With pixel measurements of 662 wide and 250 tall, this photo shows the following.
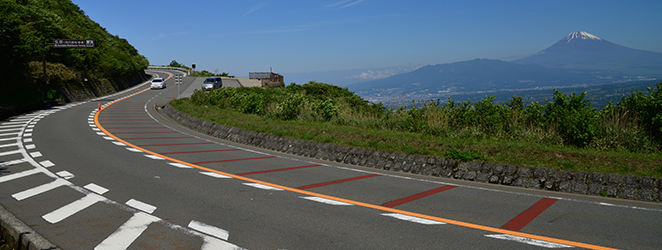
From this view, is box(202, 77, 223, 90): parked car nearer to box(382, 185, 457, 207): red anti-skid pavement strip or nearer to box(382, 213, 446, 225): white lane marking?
box(382, 185, 457, 207): red anti-skid pavement strip

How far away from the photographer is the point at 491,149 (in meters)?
10.7

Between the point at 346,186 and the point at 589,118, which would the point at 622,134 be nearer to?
the point at 589,118

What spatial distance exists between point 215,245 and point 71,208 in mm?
3539

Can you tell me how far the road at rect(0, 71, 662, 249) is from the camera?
574cm

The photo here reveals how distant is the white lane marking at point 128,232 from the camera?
18.1 ft

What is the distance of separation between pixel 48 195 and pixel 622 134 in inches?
539

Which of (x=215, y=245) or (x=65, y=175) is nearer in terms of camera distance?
(x=215, y=245)

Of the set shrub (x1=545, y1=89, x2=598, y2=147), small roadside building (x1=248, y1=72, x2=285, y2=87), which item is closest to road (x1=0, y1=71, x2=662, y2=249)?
shrub (x1=545, y1=89, x2=598, y2=147)

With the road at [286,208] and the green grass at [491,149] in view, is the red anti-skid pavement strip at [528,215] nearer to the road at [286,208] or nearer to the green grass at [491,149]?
the road at [286,208]

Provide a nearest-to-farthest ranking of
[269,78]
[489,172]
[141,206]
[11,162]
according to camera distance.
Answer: [141,206], [489,172], [11,162], [269,78]

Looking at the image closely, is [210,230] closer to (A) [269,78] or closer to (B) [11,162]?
(B) [11,162]

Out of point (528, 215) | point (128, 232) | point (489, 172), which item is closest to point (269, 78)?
point (489, 172)

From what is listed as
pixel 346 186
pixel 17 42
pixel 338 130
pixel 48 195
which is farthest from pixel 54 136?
pixel 17 42

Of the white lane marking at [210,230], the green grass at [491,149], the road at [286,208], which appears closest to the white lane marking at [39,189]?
the road at [286,208]
